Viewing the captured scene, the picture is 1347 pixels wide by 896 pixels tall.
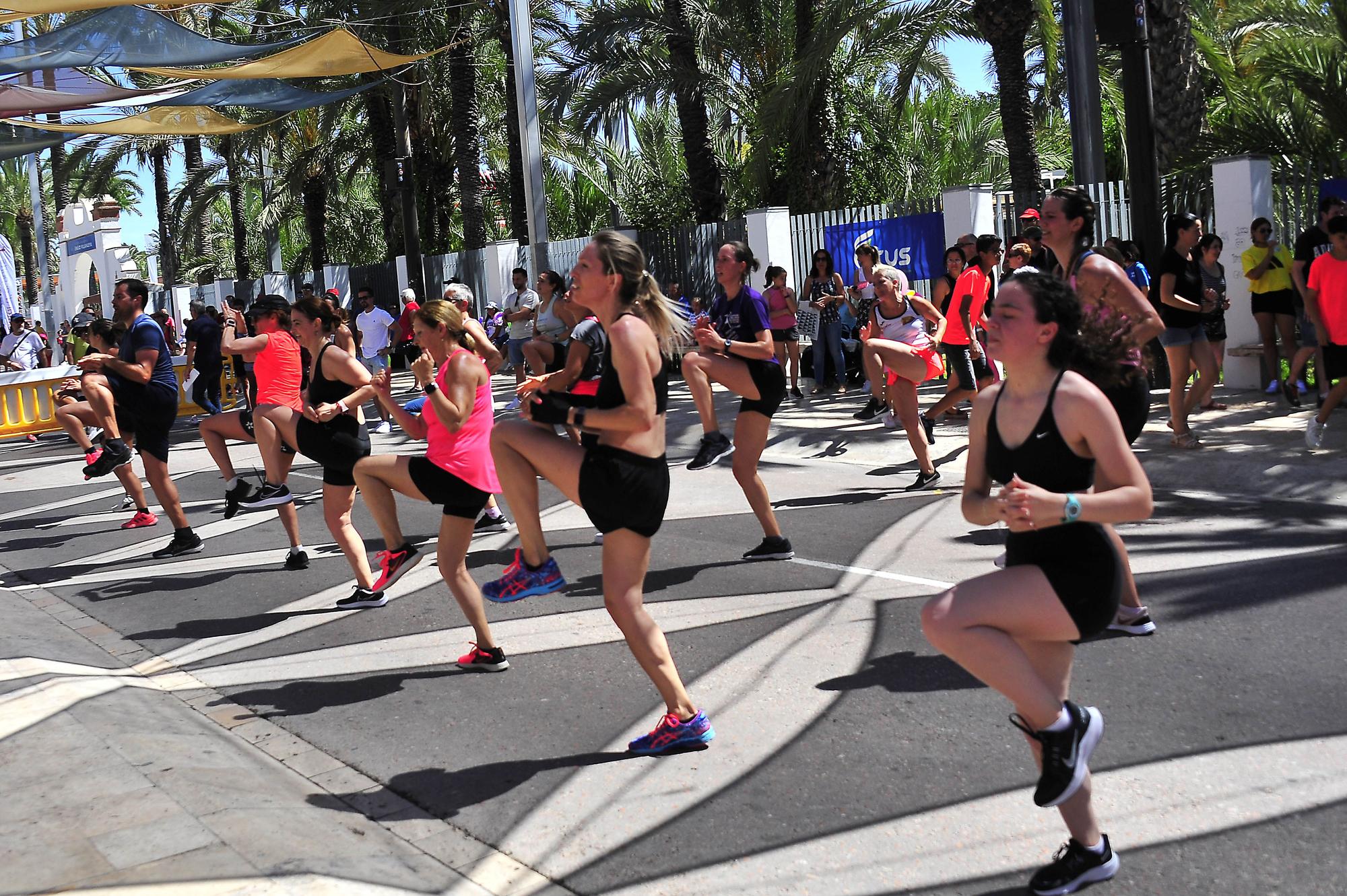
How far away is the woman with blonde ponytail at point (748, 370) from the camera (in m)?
7.68

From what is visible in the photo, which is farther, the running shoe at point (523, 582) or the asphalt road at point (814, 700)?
the running shoe at point (523, 582)

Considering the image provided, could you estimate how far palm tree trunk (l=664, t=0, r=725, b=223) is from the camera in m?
22.0

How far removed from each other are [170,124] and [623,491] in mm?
15743

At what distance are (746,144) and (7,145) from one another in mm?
20730

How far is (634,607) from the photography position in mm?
4699

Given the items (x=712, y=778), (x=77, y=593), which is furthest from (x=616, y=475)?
(x=77, y=593)

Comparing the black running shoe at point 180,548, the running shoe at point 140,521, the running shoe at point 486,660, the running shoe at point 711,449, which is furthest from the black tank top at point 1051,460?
the running shoe at point 140,521

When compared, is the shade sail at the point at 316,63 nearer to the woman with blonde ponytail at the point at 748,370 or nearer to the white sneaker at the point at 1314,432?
the woman with blonde ponytail at the point at 748,370

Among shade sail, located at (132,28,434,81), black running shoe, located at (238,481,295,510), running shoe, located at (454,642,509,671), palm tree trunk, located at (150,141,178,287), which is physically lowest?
running shoe, located at (454,642,509,671)

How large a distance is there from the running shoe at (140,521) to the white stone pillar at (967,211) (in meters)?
9.61

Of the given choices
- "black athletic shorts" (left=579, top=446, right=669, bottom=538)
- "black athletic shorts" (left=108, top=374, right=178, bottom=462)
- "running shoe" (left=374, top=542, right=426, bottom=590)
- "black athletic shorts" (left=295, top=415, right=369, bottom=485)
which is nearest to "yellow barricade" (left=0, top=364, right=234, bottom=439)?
"black athletic shorts" (left=108, top=374, right=178, bottom=462)

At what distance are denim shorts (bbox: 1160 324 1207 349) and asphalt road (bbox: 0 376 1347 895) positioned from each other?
156cm

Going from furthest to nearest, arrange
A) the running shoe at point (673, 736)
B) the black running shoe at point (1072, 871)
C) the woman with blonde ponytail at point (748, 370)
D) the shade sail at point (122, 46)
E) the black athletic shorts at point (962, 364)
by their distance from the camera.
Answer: the shade sail at point (122, 46) < the black athletic shorts at point (962, 364) < the woman with blonde ponytail at point (748, 370) < the running shoe at point (673, 736) < the black running shoe at point (1072, 871)

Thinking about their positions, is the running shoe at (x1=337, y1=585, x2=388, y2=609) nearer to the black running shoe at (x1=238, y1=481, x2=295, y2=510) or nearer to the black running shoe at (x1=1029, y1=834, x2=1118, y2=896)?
the black running shoe at (x1=238, y1=481, x2=295, y2=510)
